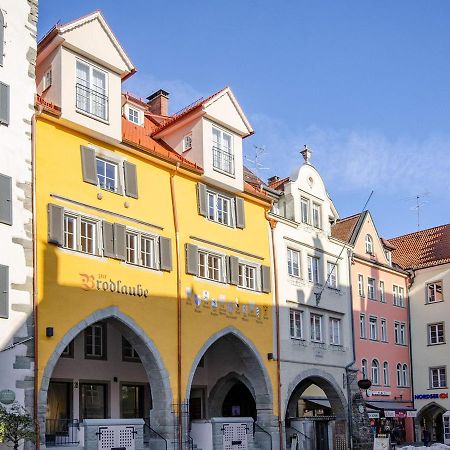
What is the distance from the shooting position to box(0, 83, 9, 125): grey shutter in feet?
79.6

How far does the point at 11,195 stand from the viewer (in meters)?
23.8

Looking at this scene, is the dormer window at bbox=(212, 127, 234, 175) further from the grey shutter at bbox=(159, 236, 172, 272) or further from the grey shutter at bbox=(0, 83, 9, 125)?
the grey shutter at bbox=(0, 83, 9, 125)

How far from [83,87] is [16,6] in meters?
3.26

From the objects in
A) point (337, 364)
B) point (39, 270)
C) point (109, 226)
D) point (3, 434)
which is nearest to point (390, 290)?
point (337, 364)

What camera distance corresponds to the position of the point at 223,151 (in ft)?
107

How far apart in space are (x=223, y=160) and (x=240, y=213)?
7.44 feet

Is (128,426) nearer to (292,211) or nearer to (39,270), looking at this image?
(39,270)

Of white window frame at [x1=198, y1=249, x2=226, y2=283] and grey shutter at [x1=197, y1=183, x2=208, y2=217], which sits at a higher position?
grey shutter at [x1=197, y1=183, x2=208, y2=217]

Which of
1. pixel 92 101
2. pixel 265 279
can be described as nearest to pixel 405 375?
pixel 265 279

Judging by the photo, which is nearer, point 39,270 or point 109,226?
point 39,270

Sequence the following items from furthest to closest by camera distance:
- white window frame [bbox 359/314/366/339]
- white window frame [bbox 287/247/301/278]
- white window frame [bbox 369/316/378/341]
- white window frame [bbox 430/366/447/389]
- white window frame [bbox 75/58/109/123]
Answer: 1. white window frame [bbox 430/366/447/389]
2. white window frame [bbox 369/316/378/341]
3. white window frame [bbox 359/314/366/339]
4. white window frame [bbox 287/247/301/278]
5. white window frame [bbox 75/58/109/123]

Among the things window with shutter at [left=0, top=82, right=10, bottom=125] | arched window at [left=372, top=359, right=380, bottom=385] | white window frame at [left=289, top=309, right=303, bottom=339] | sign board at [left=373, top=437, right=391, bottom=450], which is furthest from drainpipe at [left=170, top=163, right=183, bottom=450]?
arched window at [left=372, top=359, right=380, bottom=385]

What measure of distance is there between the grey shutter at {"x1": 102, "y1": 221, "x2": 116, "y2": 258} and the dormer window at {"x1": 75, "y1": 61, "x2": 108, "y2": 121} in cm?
368

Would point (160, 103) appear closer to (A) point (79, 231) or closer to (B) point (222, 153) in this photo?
(B) point (222, 153)
